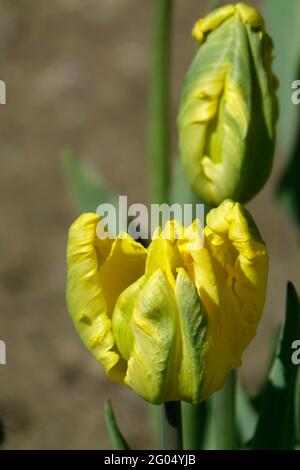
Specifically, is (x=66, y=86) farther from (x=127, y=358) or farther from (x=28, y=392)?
(x=127, y=358)

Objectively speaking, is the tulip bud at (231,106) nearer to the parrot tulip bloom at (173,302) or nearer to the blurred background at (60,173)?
the parrot tulip bloom at (173,302)

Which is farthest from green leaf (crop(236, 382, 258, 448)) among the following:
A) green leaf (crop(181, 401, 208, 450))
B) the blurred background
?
the blurred background

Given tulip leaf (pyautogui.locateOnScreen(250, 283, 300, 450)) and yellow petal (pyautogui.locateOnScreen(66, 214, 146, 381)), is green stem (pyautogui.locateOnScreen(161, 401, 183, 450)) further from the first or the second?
tulip leaf (pyautogui.locateOnScreen(250, 283, 300, 450))

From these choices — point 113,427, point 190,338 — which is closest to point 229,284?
point 190,338

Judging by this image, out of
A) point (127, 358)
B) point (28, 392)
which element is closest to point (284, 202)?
point (28, 392)

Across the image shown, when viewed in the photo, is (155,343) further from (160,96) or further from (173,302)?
(160,96)
